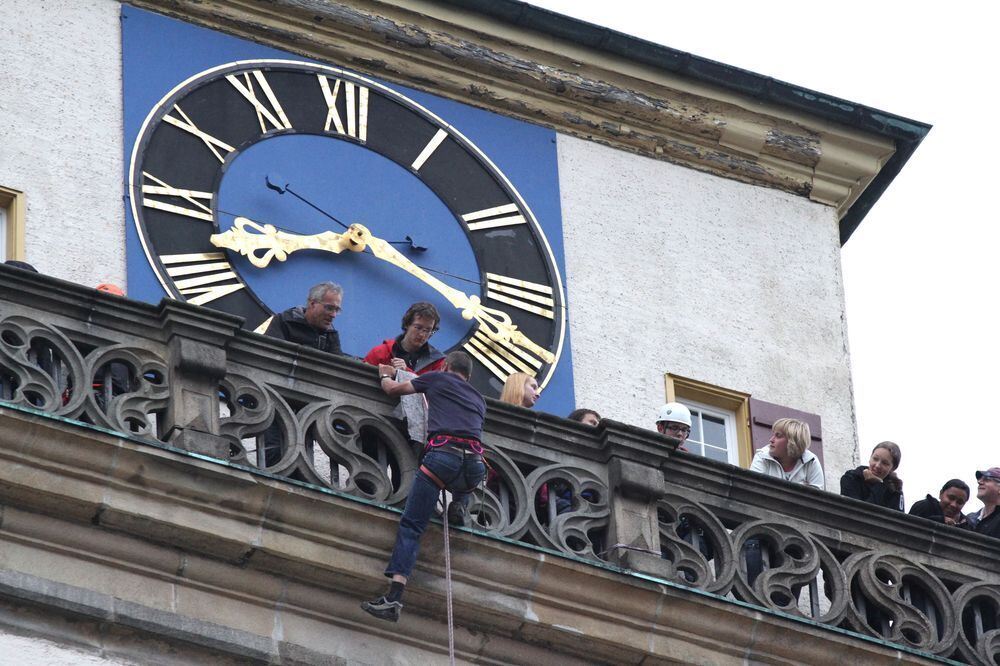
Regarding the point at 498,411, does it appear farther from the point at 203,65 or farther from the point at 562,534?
the point at 203,65

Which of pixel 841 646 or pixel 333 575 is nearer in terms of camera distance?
pixel 333 575

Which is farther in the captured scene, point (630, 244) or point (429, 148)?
point (630, 244)

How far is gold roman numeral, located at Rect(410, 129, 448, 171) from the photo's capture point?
18.6 metres

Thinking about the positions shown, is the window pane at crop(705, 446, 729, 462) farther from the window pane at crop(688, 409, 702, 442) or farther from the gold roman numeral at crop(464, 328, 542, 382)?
the gold roman numeral at crop(464, 328, 542, 382)

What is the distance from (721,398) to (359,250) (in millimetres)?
2144

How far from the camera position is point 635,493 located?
51.2ft

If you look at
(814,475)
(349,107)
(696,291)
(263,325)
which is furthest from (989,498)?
(349,107)

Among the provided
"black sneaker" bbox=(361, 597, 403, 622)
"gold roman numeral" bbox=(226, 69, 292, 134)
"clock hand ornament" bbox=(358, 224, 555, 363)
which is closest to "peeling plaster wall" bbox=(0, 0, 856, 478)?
"clock hand ornament" bbox=(358, 224, 555, 363)

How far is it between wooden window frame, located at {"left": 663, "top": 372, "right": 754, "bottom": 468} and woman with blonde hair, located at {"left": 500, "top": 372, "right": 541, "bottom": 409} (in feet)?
7.81

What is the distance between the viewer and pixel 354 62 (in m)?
18.7

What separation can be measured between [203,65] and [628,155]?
102 inches

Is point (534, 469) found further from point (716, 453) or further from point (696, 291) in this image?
point (696, 291)

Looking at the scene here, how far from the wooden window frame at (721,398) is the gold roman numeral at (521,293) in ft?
2.42

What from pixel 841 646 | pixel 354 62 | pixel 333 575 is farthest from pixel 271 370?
pixel 354 62
